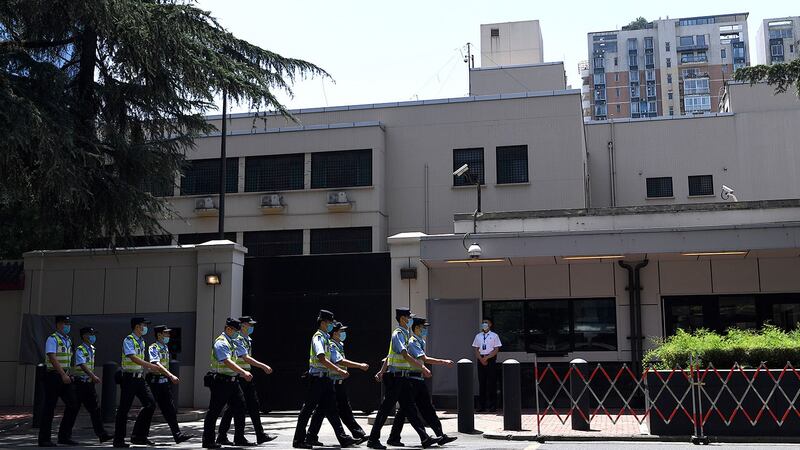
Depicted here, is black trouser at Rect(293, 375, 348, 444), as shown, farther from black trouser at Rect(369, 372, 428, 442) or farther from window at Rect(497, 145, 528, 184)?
window at Rect(497, 145, 528, 184)

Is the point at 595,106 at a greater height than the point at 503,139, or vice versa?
the point at 595,106

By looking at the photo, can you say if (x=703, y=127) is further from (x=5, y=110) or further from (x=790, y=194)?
(x=5, y=110)

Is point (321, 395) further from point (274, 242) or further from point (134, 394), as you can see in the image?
point (274, 242)

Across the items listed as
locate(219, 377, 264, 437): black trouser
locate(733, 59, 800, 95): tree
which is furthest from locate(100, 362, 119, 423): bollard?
locate(733, 59, 800, 95): tree

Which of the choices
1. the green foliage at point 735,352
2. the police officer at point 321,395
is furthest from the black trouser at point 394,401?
the green foliage at point 735,352

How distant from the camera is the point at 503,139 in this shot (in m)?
33.5

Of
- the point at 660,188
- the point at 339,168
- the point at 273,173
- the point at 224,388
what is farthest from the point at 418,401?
the point at 660,188

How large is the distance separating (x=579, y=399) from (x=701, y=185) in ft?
79.6

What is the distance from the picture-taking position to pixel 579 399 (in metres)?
14.4

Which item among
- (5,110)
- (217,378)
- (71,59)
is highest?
(71,59)

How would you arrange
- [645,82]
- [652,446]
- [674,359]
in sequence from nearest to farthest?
[652,446] < [674,359] < [645,82]

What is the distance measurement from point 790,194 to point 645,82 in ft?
369

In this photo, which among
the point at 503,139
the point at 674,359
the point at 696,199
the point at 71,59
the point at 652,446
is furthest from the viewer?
the point at 696,199

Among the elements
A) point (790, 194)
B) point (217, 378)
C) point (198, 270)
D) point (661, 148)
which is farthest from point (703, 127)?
point (217, 378)
